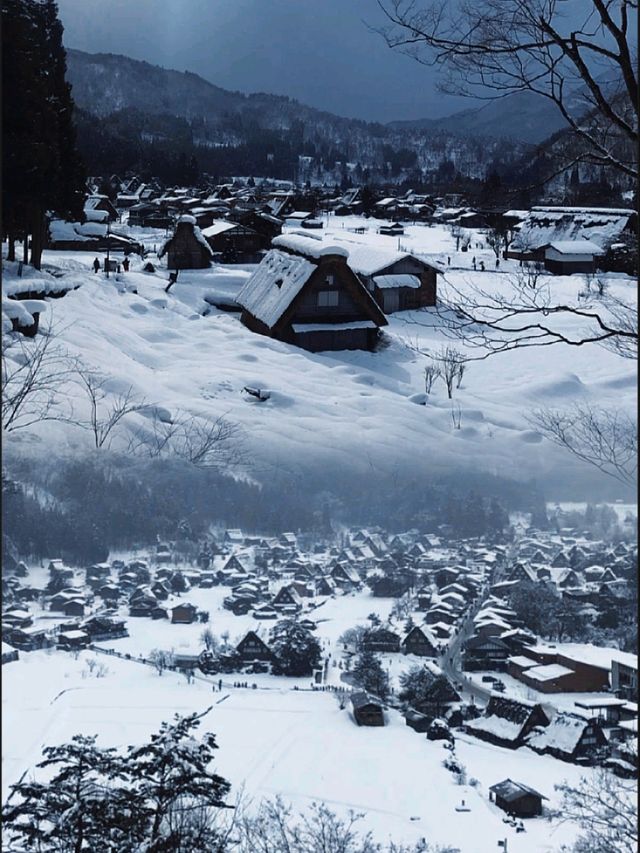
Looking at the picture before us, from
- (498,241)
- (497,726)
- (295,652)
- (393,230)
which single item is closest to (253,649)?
(295,652)

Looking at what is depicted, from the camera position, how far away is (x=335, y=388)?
622cm

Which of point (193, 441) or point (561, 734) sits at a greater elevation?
point (193, 441)

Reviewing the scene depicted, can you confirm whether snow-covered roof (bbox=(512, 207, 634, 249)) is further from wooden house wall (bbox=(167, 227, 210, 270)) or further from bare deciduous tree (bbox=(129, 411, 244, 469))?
bare deciduous tree (bbox=(129, 411, 244, 469))

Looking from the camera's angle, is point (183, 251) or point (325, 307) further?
point (183, 251)

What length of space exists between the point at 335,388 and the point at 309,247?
9.48 feet

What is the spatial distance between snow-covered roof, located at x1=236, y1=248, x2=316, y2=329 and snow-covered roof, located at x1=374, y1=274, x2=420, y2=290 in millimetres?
2175

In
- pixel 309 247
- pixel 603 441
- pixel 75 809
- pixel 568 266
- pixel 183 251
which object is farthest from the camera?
pixel 568 266

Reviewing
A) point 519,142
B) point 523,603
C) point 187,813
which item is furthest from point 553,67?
point 187,813

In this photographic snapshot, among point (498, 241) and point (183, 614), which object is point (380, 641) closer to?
point (183, 614)

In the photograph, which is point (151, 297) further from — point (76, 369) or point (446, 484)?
point (446, 484)

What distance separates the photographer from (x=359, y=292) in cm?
838

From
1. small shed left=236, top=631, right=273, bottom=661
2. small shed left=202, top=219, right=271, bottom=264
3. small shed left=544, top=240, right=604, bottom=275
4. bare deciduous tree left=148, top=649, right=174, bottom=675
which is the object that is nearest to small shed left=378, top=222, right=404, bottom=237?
small shed left=544, top=240, right=604, bottom=275

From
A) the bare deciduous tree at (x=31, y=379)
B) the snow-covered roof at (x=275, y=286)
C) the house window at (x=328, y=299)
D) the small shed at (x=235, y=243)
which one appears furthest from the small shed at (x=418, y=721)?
the small shed at (x=235, y=243)

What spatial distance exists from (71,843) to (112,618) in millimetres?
657
